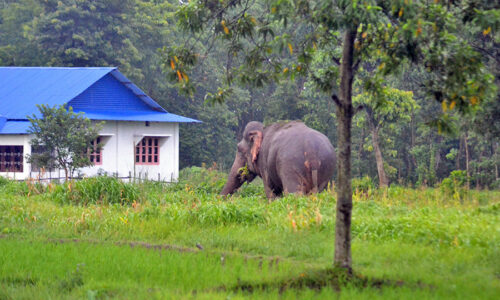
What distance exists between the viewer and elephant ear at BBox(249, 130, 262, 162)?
18.0m

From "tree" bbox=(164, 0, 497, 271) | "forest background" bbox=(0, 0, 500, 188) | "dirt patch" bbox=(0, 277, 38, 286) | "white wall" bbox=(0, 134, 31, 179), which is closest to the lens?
"tree" bbox=(164, 0, 497, 271)

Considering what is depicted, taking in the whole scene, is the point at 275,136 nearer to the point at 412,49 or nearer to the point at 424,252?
the point at 424,252

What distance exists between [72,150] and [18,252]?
503 inches

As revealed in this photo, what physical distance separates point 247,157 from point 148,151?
12.9 m

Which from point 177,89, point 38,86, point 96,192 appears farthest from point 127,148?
point 96,192

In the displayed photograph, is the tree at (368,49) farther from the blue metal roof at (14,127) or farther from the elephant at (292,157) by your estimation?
the blue metal roof at (14,127)

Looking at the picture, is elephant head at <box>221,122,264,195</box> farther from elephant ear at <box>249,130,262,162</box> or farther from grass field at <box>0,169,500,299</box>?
grass field at <box>0,169,500,299</box>

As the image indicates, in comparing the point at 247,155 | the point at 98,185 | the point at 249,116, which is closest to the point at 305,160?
the point at 247,155

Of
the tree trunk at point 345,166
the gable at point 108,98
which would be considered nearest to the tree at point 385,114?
the gable at point 108,98

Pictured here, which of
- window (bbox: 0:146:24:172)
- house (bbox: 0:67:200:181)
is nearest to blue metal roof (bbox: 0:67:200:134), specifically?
house (bbox: 0:67:200:181)

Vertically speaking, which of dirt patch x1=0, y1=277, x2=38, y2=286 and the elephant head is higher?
the elephant head

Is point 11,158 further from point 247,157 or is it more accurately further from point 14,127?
point 247,157

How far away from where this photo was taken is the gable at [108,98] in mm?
28562

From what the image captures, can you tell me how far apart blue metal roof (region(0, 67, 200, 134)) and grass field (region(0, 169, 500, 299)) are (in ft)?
43.7
